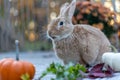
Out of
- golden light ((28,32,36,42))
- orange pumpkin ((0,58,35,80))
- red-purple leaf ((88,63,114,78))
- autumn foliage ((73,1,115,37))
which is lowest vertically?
golden light ((28,32,36,42))

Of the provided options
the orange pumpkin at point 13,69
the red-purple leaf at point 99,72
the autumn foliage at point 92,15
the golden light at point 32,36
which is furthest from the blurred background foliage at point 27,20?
the orange pumpkin at point 13,69

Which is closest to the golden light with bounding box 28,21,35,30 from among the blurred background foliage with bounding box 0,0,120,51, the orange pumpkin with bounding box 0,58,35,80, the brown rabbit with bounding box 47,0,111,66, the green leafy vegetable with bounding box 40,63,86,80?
the blurred background foliage with bounding box 0,0,120,51

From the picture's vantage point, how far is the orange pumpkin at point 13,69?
78.1 inches

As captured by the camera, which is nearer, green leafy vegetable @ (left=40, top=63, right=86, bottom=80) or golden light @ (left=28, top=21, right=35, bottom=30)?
green leafy vegetable @ (left=40, top=63, right=86, bottom=80)

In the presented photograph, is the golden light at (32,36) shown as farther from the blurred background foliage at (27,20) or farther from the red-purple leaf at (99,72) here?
the red-purple leaf at (99,72)

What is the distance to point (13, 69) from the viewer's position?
1985 mm

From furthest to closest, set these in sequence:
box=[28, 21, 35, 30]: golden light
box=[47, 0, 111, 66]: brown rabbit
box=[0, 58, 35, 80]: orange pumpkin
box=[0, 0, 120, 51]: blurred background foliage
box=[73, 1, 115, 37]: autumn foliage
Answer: box=[28, 21, 35, 30]: golden light < box=[0, 0, 120, 51]: blurred background foliage < box=[73, 1, 115, 37]: autumn foliage < box=[47, 0, 111, 66]: brown rabbit < box=[0, 58, 35, 80]: orange pumpkin

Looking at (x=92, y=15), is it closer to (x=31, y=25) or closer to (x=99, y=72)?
(x=31, y=25)

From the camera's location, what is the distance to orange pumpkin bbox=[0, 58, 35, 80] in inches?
78.1

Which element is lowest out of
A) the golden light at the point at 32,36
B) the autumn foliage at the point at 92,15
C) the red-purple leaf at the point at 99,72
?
the golden light at the point at 32,36

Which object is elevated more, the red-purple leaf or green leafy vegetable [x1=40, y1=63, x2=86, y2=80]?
green leafy vegetable [x1=40, y1=63, x2=86, y2=80]

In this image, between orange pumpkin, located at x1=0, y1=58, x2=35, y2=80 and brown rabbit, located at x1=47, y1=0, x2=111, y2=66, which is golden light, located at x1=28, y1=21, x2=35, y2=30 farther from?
orange pumpkin, located at x1=0, y1=58, x2=35, y2=80

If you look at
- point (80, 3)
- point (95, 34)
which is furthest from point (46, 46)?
point (95, 34)

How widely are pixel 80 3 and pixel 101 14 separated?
30 centimetres
